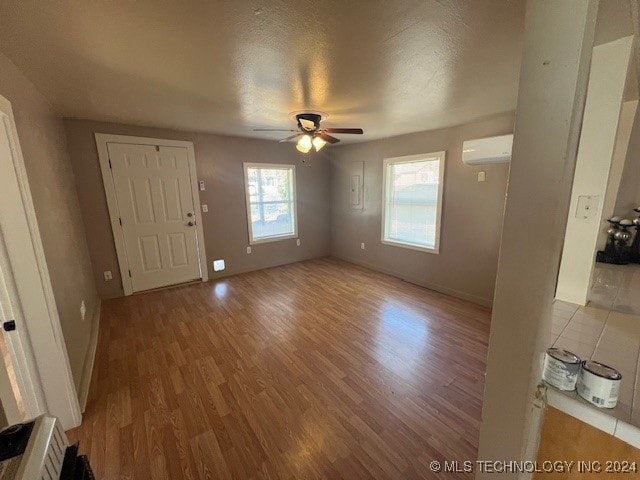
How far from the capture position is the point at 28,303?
4.62ft

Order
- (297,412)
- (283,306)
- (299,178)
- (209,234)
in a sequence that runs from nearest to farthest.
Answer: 1. (297,412)
2. (283,306)
3. (209,234)
4. (299,178)

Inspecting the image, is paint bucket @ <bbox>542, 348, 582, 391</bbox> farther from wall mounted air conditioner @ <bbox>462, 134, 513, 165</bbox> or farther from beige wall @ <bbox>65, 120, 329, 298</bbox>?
beige wall @ <bbox>65, 120, 329, 298</bbox>

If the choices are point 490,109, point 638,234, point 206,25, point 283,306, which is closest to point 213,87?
point 206,25

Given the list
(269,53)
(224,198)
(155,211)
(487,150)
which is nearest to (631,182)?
(487,150)

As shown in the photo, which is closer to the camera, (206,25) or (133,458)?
(206,25)

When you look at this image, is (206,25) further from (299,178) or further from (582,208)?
(299,178)

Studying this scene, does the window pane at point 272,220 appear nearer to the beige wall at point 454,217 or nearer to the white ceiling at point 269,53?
the beige wall at point 454,217

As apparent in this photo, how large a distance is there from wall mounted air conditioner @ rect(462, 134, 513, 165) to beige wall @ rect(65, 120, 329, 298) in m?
2.71

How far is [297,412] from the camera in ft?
5.60

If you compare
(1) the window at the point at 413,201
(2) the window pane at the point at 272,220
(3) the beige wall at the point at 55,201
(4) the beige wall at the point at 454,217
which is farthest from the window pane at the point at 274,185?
(3) the beige wall at the point at 55,201

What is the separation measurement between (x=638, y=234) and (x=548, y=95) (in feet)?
7.71

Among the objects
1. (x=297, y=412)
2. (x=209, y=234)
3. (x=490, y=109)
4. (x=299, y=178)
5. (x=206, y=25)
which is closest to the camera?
(x=206, y=25)

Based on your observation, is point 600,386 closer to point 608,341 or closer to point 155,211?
point 608,341

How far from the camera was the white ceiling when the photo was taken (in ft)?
3.86
